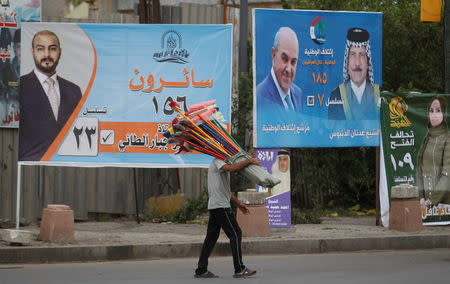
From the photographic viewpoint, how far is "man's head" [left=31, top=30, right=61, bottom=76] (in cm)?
1287

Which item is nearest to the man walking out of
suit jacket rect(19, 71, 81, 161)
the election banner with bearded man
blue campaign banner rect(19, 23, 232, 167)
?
blue campaign banner rect(19, 23, 232, 167)

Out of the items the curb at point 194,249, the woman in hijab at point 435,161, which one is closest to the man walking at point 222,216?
the curb at point 194,249

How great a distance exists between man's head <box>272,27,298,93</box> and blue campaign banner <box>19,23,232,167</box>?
2.99ft

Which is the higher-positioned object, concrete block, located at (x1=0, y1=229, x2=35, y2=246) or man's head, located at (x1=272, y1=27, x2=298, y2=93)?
man's head, located at (x1=272, y1=27, x2=298, y2=93)

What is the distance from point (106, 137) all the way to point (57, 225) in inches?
76.0

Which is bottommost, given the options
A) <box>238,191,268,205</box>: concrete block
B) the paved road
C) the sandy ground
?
the paved road

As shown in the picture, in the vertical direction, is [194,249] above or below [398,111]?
below

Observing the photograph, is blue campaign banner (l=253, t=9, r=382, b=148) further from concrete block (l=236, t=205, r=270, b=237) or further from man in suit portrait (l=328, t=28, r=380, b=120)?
concrete block (l=236, t=205, r=270, b=237)

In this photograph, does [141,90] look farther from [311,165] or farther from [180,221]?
[311,165]

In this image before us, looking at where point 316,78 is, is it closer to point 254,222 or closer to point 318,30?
point 318,30

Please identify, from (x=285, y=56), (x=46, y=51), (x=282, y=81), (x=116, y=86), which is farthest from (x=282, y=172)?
(x=46, y=51)

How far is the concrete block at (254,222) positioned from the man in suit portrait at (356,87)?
2398 mm

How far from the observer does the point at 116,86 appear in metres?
13.0

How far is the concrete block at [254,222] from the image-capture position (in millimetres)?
12391
